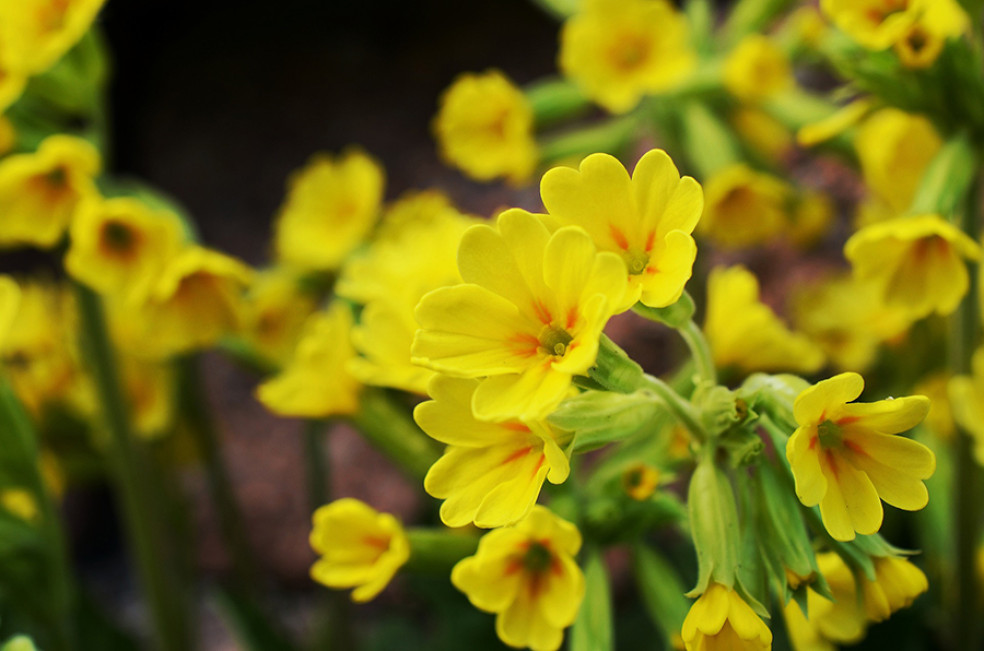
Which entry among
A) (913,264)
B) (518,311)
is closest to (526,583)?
(518,311)

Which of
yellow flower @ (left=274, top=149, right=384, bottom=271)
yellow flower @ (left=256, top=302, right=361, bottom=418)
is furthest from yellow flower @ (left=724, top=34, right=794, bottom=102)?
yellow flower @ (left=256, top=302, right=361, bottom=418)

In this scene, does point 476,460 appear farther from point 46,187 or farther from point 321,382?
point 46,187

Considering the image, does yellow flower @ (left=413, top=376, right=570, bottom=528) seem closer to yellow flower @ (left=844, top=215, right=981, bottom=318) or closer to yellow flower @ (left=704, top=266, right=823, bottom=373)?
yellow flower @ (left=704, top=266, right=823, bottom=373)

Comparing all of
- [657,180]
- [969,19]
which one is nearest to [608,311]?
[657,180]

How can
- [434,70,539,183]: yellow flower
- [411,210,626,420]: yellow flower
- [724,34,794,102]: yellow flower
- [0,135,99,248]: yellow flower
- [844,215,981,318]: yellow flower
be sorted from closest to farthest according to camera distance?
[411,210,626,420]: yellow flower, [844,215,981,318]: yellow flower, [0,135,99,248]: yellow flower, [724,34,794,102]: yellow flower, [434,70,539,183]: yellow flower

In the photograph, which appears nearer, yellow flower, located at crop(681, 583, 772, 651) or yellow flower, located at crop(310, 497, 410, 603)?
yellow flower, located at crop(681, 583, 772, 651)

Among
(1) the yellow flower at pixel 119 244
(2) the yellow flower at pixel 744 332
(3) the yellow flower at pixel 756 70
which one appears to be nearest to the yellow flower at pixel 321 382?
(1) the yellow flower at pixel 119 244

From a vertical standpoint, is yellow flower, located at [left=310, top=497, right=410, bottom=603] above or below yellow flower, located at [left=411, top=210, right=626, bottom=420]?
below
